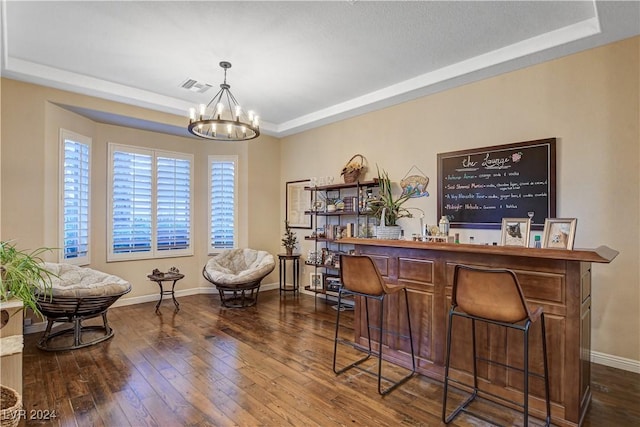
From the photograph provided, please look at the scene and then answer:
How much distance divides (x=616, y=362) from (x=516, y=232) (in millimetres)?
1716

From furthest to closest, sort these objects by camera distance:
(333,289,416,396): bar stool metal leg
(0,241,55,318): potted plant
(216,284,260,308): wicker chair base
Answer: (216,284,260,308): wicker chair base
(333,289,416,396): bar stool metal leg
(0,241,55,318): potted plant

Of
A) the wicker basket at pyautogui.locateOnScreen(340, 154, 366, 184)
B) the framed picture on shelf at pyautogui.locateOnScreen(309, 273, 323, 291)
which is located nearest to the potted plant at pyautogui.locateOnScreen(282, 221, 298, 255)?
the framed picture on shelf at pyautogui.locateOnScreen(309, 273, 323, 291)

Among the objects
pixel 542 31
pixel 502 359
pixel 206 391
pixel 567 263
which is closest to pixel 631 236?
pixel 567 263

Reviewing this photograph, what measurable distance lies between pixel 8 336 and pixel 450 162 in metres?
4.33

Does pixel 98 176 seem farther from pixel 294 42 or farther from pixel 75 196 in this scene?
pixel 294 42

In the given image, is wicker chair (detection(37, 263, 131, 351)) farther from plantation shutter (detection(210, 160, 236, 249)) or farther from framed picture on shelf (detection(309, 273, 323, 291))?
framed picture on shelf (detection(309, 273, 323, 291))

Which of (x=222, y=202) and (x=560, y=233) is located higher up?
(x=222, y=202)

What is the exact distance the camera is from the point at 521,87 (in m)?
3.54

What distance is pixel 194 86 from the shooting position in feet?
14.5

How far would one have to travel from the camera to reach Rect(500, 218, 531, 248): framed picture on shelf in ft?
8.27

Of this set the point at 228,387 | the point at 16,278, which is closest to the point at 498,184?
the point at 228,387

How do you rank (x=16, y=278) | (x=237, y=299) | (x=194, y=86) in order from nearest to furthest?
(x=16, y=278) < (x=194, y=86) < (x=237, y=299)

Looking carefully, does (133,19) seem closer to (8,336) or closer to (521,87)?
(8,336)

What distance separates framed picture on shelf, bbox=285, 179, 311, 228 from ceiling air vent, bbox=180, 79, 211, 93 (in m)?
2.29
